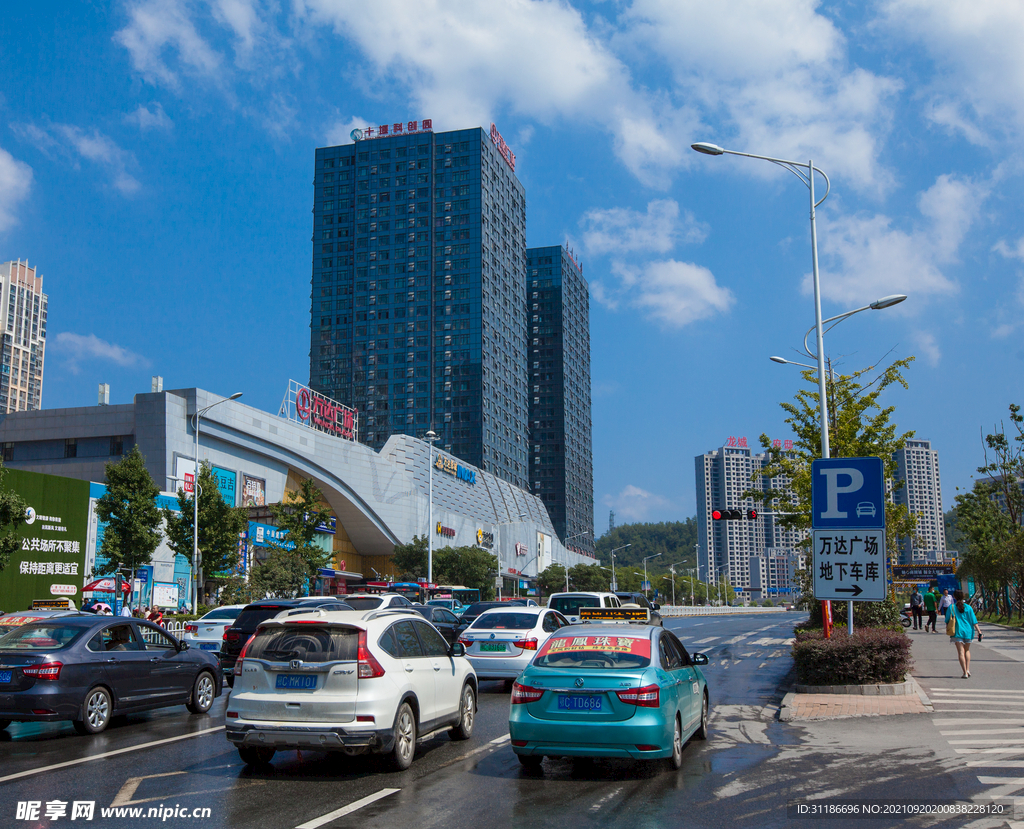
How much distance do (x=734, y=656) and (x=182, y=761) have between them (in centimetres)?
1963

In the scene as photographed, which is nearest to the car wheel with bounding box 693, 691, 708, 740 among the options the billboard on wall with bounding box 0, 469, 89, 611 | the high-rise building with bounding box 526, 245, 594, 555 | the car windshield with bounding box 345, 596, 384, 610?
the car windshield with bounding box 345, 596, 384, 610

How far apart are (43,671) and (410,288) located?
12151cm

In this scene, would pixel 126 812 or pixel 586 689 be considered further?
pixel 586 689

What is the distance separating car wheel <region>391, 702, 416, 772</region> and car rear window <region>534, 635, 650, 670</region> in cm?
146

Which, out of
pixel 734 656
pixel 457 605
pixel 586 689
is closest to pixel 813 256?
pixel 734 656

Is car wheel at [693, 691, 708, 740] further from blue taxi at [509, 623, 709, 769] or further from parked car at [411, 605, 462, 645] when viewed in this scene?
parked car at [411, 605, 462, 645]

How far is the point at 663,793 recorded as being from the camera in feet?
26.3

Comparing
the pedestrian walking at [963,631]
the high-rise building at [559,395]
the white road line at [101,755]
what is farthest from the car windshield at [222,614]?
the high-rise building at [559,395]

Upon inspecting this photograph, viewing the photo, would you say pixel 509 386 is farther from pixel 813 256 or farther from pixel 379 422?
pixel 813 256

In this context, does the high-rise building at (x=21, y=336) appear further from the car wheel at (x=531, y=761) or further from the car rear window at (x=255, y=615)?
the car wheel at (x=531, y=761)

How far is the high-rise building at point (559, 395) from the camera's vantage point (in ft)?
553

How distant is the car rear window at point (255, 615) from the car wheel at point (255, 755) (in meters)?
8.68

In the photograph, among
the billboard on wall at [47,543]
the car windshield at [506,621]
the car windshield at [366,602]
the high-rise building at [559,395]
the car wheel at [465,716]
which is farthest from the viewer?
the high-rise building at [559,395]

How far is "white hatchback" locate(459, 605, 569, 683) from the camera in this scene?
1602 centimetres
